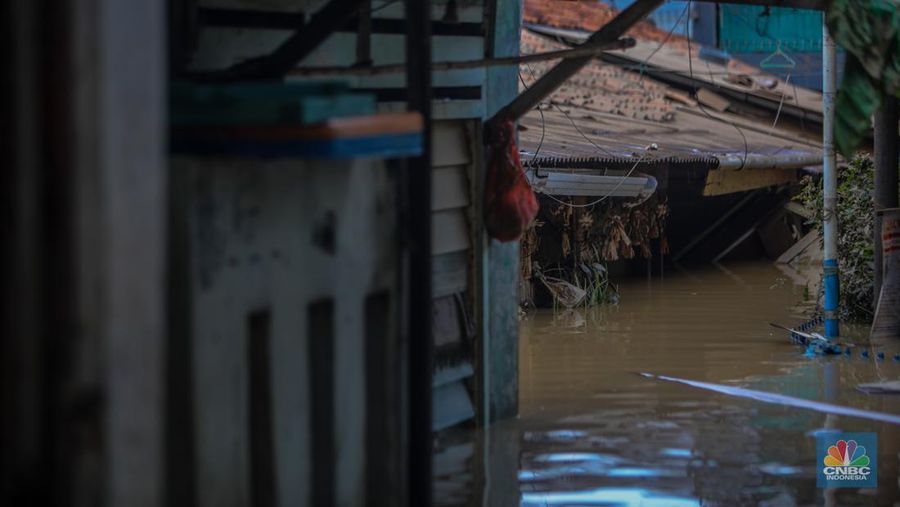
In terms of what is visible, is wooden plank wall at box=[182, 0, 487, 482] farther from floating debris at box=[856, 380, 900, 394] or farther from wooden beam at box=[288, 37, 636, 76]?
floating debris at box=[856, 380, 900, 394]

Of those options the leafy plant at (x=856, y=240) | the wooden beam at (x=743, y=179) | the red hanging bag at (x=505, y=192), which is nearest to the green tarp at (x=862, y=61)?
the red hanging bag at (x=505, y=192)

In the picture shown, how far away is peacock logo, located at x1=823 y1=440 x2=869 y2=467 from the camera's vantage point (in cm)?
664

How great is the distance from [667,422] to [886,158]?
4382 millimetres

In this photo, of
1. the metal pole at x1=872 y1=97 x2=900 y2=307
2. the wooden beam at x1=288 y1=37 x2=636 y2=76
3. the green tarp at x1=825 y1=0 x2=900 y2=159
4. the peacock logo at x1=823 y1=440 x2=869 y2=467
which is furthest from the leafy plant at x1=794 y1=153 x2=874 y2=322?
the wooden beam at x1=288 y1=37 x2=636 y2=76

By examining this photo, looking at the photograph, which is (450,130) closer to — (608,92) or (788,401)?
(788,401)

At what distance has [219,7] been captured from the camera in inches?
225

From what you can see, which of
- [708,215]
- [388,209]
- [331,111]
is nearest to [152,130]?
[331,111]

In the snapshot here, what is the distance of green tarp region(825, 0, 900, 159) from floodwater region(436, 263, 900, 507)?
187cm

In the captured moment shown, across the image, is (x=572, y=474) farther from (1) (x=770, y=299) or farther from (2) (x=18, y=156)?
(1) (x=770, y=299)

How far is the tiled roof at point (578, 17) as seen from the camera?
22344mm

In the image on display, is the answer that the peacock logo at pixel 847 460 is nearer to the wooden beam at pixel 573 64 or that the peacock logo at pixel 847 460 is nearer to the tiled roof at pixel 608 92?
the wooden beam at pixel 573 64

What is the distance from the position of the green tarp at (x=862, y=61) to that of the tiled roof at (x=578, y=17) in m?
15.7

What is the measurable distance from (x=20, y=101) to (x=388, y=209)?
80.7 inches

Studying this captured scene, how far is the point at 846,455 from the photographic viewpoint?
6770 millimetres
